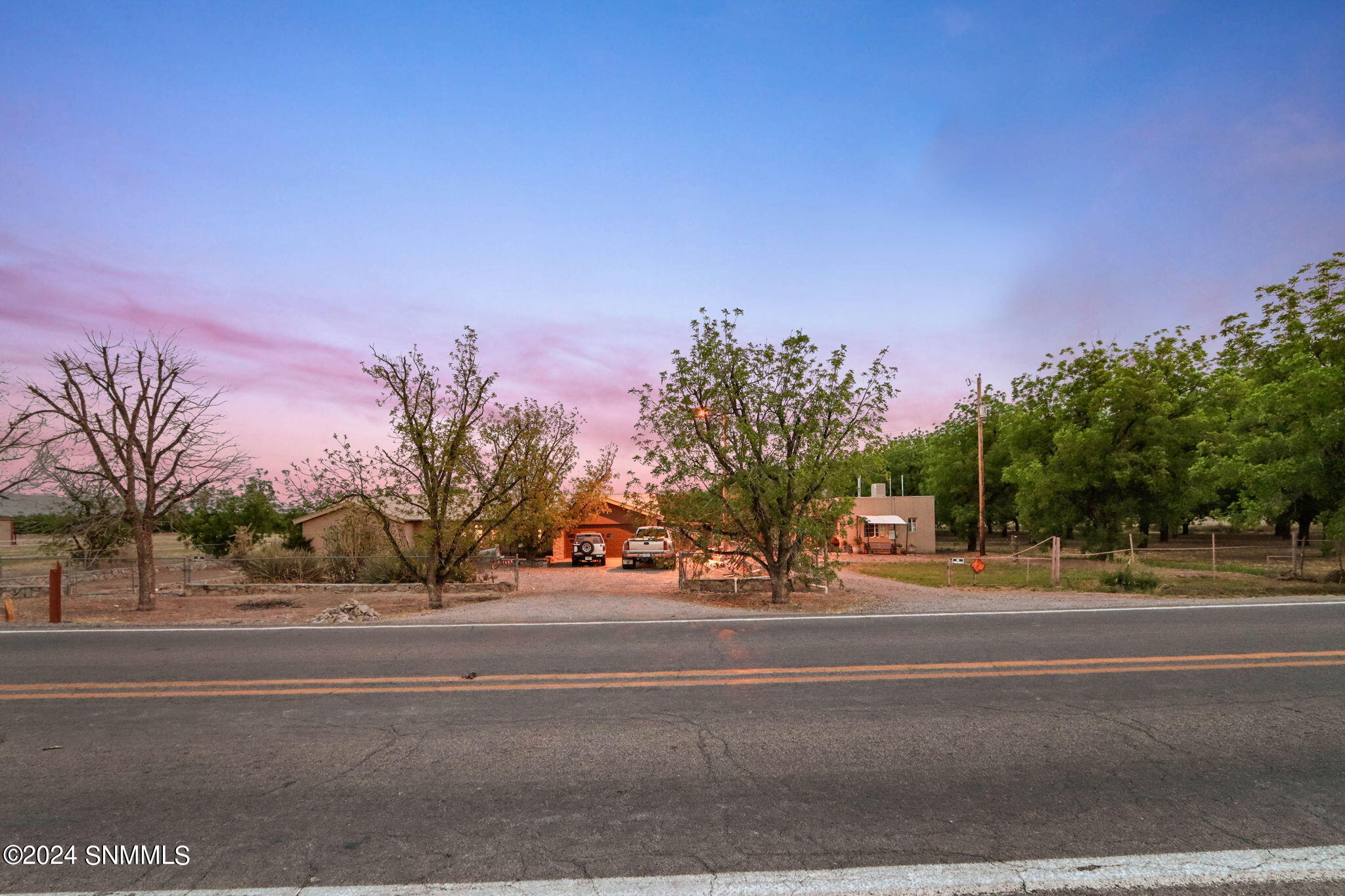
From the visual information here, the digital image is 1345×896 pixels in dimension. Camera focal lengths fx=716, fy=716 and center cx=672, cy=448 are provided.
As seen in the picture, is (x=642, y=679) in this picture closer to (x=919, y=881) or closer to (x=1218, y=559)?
(x=919, y=881)

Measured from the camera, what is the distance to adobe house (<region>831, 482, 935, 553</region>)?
3900cm

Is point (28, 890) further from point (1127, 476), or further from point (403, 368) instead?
point (1127, 476)

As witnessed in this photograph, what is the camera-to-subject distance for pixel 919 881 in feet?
11.0

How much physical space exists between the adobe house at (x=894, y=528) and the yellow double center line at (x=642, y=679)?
31.4 meters

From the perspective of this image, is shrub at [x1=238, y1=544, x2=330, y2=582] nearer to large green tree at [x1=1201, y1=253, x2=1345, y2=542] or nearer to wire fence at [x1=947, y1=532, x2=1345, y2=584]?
wire fence at [x1=947, y1=532, x2=1345, y2=584]

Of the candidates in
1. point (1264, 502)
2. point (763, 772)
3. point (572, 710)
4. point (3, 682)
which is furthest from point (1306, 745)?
point (1264, 502)

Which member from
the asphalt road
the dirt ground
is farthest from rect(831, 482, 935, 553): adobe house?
the asphalt road

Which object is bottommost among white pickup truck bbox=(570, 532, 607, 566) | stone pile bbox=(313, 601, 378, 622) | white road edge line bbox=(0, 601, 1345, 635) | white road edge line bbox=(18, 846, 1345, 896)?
white pickup truck bbox=(570, 532, 607, 566)

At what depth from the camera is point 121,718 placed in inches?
241

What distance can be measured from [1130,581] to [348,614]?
1731 cm

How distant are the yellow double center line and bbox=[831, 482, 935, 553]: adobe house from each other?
3138 centimetres

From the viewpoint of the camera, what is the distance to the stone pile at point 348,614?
40.9ft

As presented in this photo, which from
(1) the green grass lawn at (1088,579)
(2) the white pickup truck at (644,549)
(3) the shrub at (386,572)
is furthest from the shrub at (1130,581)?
(3) the shrub at (386,572)

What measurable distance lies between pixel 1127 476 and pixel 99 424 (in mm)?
36060
